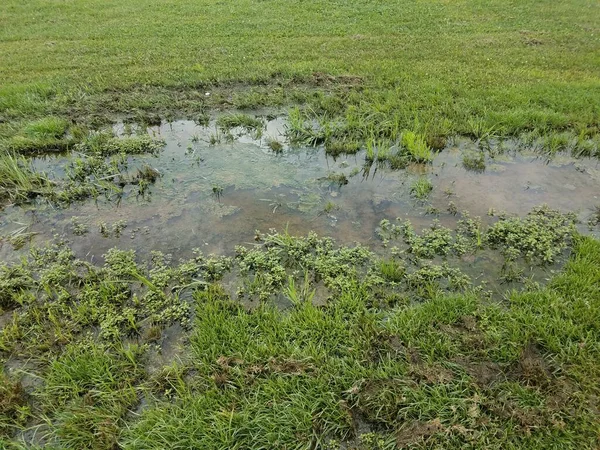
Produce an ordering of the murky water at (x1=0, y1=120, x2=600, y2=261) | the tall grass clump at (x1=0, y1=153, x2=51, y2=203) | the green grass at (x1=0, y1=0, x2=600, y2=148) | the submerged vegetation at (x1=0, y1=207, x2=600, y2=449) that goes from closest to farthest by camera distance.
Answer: the submerged vegetation at (x1=0, y1=207, x2=600, y2=449)
the murky water at (x1=0, y1=120, x2=600, y2=261)
the tall grass clump at (x1=0, y1=153, x2=51, y2=203)
the green grass at (x1=0, y1=0, x2=600, y2=148)

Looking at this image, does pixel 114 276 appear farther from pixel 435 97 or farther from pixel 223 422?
pixel 435 97

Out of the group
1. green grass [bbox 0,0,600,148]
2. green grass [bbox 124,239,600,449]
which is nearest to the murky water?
green grass [bbox 0,0,600,148]

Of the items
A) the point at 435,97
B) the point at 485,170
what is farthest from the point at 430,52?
the point at 485,170

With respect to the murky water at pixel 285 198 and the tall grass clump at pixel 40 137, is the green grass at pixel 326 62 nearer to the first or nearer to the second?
the tall grass clump at pixel 40 137

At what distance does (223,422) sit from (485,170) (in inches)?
202

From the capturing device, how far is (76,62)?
9.65 m

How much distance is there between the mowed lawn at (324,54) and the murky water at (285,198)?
1537 mm

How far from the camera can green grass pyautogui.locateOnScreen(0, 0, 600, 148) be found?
24.1 feet

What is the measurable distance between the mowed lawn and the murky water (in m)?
1.54

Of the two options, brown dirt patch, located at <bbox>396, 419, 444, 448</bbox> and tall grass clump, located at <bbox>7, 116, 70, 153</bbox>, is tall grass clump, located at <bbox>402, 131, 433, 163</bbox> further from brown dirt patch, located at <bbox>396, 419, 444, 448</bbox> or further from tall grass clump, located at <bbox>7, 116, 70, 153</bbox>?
tall grass clump, located at <bbox>7, 116, 70, 153</bbox>

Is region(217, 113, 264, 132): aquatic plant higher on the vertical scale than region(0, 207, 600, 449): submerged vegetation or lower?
higher

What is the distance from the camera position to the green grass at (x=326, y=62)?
7352mm

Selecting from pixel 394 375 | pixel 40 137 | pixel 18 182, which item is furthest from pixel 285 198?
pixel 40 137

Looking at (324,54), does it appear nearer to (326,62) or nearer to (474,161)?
(326,62)
